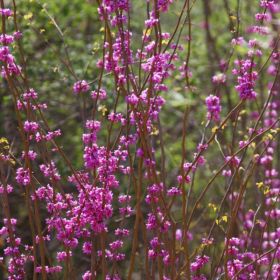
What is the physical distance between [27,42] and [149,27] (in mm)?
3403

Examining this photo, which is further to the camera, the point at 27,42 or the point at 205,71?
the point at 205,71

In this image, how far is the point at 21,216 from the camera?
9.15m

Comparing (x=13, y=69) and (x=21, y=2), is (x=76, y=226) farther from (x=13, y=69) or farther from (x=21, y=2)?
(x=21, y=2)

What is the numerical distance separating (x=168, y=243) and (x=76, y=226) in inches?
22.7

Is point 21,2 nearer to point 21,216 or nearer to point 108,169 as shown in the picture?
point 21,216

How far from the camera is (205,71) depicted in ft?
33.1

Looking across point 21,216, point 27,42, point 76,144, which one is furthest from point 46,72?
point 21,216

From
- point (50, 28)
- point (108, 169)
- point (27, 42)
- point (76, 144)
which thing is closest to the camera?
point (108, 169)

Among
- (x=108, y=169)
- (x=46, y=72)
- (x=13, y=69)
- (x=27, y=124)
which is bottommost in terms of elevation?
(x=108, y=169)

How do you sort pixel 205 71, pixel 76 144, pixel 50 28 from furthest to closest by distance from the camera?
pixel 205 71 < pixel 76 144 < pixel 50 28

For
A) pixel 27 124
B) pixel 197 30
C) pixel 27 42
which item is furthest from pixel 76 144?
pixel 27 124

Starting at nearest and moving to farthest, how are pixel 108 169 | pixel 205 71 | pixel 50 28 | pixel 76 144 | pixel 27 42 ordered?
pixel 108 169 → pixel 27 42 → pixel 50 28 → pixel 76 144 → pixel 205 71

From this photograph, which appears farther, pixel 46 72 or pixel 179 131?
pixel 179 131

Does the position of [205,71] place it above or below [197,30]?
below
